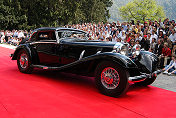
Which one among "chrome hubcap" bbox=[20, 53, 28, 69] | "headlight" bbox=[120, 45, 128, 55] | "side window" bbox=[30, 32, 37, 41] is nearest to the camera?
"headlight" bbox=[120, 45, 128, 55]

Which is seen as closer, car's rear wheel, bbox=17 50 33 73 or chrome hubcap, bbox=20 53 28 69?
car's rear wheel, bbox=17 50 33 73

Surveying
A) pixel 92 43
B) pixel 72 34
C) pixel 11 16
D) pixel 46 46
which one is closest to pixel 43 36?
pixel 46 46

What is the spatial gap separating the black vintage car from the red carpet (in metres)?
0.38

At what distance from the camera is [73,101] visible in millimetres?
3941

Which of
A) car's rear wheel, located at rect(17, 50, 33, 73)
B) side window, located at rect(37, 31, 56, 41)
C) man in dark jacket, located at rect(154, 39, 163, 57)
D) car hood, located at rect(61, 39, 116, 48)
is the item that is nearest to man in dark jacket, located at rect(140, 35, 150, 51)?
man in dark jacket, located at rect(154, 39, 163, 57)

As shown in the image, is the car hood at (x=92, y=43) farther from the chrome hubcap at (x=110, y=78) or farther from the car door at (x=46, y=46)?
the chrome hubcap at (x=110, y=78)

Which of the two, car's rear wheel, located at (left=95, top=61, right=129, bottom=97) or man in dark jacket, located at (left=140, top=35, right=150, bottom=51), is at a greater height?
man in dark jacket, located at (left=140, top=35, right=150, bottom=51)

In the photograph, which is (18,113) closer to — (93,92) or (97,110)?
(97,110)

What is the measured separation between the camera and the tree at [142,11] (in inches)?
2138

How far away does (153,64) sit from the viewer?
16.4 ft

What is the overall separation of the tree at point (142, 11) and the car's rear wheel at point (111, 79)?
53.4 metres

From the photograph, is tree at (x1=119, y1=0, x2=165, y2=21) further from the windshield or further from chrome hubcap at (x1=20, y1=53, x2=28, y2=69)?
chrome hubcap at (x1=20, y1=53, x2=28, y2=69)

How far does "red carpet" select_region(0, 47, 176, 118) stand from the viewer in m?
3.36

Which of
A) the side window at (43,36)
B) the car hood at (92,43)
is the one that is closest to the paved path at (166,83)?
the car hood at (92,43)
